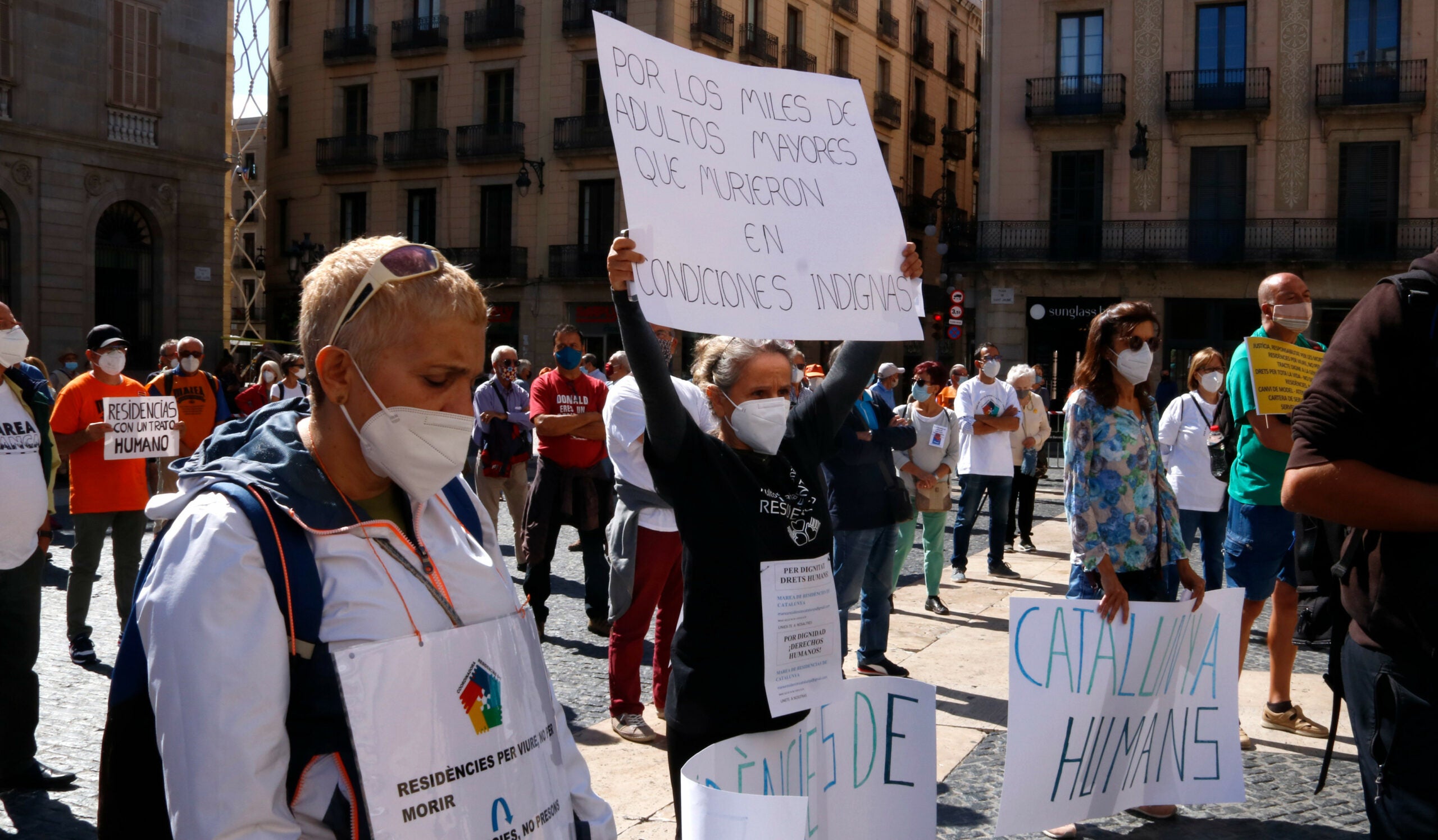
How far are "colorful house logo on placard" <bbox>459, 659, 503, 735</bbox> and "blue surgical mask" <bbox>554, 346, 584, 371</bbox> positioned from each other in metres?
6.05

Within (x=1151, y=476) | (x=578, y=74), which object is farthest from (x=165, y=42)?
(x=1151, y=476)

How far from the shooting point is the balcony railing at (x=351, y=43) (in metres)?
35.2

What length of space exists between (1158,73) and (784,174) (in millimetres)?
Answer: 28023

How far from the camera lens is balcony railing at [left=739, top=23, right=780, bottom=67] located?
108ft

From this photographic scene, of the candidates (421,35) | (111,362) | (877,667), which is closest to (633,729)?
(877,667)

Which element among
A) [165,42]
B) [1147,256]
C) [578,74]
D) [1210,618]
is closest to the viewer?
[1210,618]

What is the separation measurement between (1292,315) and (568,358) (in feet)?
14.6

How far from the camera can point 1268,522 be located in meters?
5.22

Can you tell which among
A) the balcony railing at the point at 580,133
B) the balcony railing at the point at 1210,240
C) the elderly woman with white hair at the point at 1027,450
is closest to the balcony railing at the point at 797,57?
the balcony railing at the point at 580,133

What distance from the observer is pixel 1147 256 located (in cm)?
2814

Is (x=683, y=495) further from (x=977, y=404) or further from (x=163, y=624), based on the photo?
(x=977, y=404)

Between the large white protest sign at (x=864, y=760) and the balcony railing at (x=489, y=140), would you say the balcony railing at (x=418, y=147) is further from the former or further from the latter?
the large white protest sign at (x=864, y=760)

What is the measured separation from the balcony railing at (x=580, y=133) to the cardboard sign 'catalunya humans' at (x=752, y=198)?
29.3 meters

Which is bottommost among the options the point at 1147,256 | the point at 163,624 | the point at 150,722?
the point at 150,722
